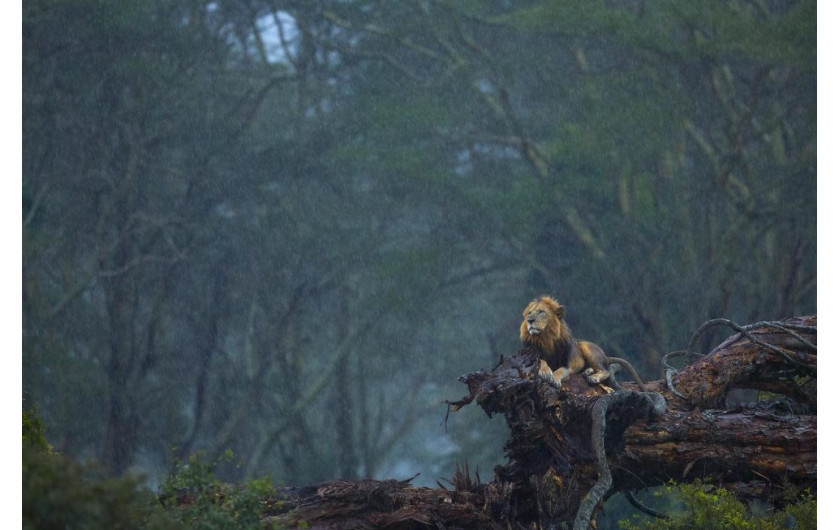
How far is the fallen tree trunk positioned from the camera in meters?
6.20

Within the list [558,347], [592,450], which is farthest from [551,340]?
[592,450]

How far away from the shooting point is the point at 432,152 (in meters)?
17.5

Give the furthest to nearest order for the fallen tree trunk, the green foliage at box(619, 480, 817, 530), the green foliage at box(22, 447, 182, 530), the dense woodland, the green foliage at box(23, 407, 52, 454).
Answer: the dense woodland, the green foliage at box(619, 480, 817, 530), the green foliage at box(23, 407, 52, 454), the fallen tree trunk, the green foliage at box(22, 447, 182, 530)

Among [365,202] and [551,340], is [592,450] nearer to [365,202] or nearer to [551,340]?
[551,340]

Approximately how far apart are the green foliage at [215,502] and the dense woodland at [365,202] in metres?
10.5

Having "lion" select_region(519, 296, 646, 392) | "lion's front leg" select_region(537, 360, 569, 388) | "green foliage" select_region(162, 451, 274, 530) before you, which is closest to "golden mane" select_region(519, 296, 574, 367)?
"lion" select_region(519, 296, 646, 392)

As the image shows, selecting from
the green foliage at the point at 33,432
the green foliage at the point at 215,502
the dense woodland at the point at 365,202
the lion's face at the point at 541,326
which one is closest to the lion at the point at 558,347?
the lion's face at the point at 541,326

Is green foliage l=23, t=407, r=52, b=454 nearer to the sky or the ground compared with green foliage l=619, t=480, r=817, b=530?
nearer to the sky

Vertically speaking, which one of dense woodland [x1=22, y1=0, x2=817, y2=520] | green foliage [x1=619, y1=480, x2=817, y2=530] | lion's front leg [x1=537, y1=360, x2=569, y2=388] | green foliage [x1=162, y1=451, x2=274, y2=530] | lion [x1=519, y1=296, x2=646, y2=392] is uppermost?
dense woodland [x1=22, y1=0, x2=817, y2=520]

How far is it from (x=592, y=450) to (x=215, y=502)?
7.51ft

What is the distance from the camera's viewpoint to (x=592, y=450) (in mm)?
6406

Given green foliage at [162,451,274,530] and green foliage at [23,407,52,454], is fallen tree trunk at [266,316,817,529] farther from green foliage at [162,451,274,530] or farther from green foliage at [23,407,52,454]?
green foliage at [23,407,52,454]

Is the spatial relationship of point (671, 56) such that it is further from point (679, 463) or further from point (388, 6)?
point (679, 463)

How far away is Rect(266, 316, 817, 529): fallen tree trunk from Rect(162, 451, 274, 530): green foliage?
0.36 m
